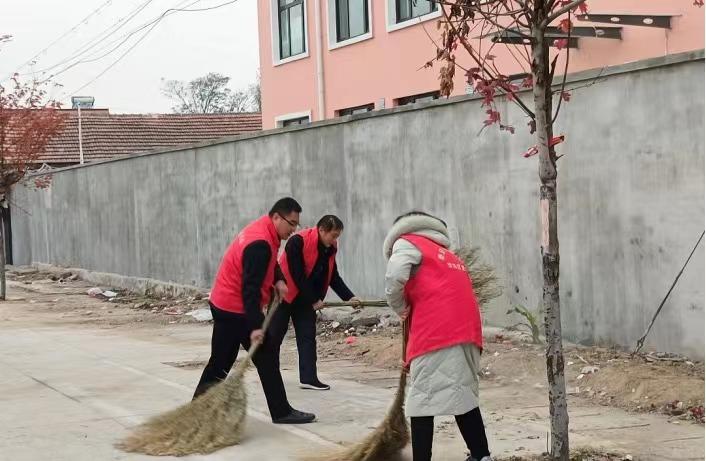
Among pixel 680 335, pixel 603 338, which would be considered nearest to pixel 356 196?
pixel 603 338

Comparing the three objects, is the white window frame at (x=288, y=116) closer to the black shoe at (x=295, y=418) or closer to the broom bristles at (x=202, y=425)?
the black shoe at (x=295, y=418)

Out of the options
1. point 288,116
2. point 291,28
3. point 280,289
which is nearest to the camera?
point 280,289

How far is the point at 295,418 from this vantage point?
7742 mm

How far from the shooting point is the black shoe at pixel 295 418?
773 centimetres

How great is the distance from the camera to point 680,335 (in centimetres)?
893

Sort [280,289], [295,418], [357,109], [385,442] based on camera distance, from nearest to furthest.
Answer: [385,442] < [295,418] < [280,289] < [357,109]

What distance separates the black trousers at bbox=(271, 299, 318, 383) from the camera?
368 inches

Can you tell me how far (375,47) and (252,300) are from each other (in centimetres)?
1224

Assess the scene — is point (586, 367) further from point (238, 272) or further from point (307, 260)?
point (238, 272)

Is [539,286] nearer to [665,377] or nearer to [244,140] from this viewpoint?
[665,377]

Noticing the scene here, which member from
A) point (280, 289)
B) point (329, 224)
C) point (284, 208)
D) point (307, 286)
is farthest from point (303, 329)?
point (284, 208)

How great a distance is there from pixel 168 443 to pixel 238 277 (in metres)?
1.32

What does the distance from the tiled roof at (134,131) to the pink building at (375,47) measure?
17.7m

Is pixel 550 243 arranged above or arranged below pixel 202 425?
above
